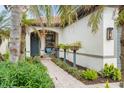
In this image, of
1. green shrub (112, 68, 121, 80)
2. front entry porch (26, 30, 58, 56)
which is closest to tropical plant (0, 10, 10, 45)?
front entry porch (26, 30, 58, 56)

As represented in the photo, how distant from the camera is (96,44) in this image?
11.3m

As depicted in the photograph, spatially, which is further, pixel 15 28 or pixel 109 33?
pixel 109 33

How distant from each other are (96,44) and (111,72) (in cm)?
207

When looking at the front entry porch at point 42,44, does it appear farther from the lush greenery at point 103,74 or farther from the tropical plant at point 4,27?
the lush greenery at point 103,74

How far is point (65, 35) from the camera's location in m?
17.9

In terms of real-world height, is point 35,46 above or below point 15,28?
below

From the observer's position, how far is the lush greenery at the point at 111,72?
9.42 meters

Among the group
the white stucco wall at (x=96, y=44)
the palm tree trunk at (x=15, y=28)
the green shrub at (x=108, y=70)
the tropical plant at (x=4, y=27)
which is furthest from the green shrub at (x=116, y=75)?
the tropical plant at (x=4, y=27)

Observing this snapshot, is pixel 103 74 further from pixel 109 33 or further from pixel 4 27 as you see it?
pixel 4 27

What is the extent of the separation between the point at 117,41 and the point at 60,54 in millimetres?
6973

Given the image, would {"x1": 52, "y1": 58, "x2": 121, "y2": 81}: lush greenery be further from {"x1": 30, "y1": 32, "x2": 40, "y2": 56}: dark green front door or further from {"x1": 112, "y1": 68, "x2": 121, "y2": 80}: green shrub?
{"x1": 30, "y1": 32, "x2": 40, "y2": 56}: dark green front door

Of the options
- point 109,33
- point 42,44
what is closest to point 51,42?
point 42,44

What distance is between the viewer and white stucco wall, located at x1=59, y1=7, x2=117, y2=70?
1036cm
